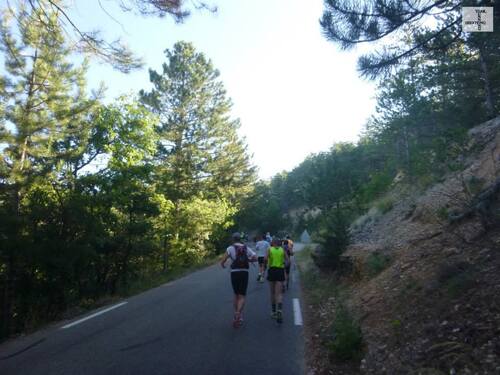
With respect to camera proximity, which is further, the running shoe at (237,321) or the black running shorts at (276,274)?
the black running shorts at (276,274)

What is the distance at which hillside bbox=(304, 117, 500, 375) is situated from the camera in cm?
434

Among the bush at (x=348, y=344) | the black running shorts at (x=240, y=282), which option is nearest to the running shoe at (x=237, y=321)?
the black running shorts at (x=240, y=282)

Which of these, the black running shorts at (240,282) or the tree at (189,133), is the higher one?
the tree at (189,133)

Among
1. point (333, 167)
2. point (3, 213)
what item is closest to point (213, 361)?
point (3, 213)

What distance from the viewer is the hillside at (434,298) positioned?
4339mm

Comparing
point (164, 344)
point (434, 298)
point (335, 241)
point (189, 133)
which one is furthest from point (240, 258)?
point (189, 133)

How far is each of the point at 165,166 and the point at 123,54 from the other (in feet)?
67.4

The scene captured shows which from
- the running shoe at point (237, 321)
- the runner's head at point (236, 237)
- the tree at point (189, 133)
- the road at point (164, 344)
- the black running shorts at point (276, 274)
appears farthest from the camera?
the tree at point (189, 133)

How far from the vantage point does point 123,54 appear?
20.8ft

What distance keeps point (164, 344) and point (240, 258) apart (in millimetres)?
2289

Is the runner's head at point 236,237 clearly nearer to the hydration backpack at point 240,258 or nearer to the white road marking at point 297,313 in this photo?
the hydration backpack at point 240,258

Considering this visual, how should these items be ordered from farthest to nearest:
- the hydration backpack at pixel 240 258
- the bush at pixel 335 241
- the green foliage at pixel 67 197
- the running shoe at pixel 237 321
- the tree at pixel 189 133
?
the tree at pixel 189 133 < the bush at pixel 335 241 < the green foliage at pixel 67 197 < the hydration backpack at pixel 240 258 < the running shoe at pixel 237 321

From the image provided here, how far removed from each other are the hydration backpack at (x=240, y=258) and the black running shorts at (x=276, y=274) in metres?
0.82

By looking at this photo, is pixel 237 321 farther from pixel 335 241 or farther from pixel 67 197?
pixel 67 197
